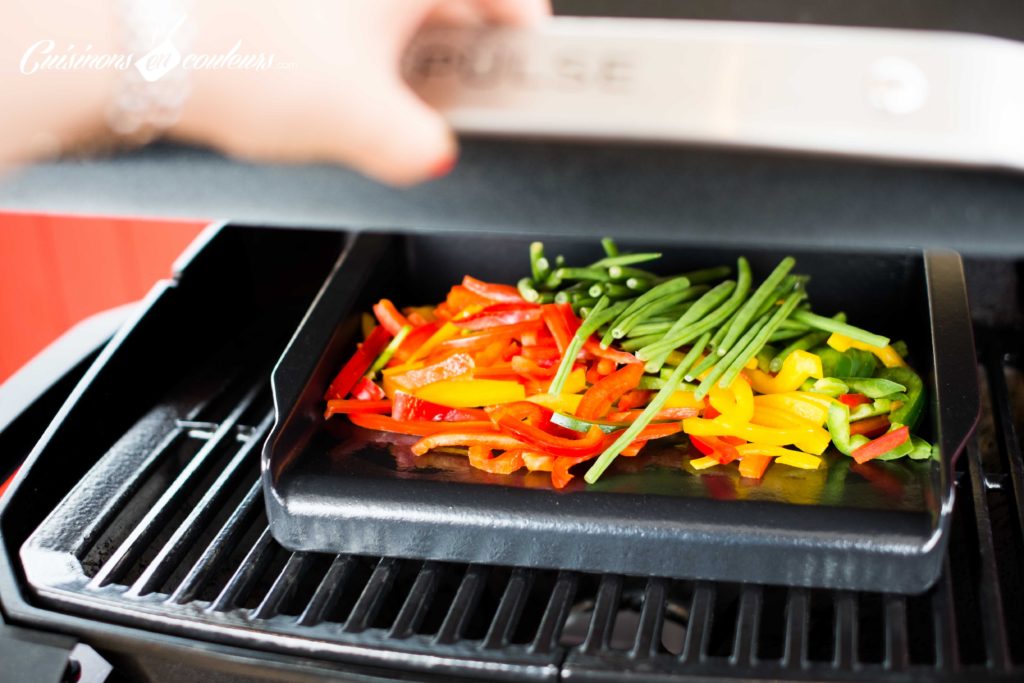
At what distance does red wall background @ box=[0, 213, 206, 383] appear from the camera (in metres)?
2.42

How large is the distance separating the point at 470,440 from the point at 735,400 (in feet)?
1.00

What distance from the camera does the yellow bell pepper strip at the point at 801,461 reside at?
1084mm

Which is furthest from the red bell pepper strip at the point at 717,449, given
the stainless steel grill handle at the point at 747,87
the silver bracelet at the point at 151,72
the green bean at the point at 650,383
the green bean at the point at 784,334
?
the silver bracelet at the point at 151,72

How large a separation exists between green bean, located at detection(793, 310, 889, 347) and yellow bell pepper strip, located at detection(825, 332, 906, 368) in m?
0.01

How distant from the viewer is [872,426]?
3.76 ft

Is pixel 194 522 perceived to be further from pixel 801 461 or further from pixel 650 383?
pixel 801 461

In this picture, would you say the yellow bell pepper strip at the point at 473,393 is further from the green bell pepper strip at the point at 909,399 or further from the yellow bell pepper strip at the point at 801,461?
the green bell pepper strip at the point at 909,399

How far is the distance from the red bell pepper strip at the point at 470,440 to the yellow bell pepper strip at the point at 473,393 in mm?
67

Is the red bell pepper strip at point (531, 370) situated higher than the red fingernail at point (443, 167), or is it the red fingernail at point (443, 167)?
the red fingernail at point (443, 167)

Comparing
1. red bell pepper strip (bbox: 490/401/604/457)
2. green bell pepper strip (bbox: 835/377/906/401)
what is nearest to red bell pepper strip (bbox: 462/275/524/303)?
red bell pepper strip (bbox: 490/401/604/457)

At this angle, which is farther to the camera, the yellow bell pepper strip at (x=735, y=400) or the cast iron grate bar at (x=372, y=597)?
the yellow bell pepper strip at (x=735, y=400)

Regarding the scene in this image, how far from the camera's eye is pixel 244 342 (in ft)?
4.90

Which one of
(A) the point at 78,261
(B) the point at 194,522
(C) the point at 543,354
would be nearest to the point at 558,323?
(C) the point at 543,354

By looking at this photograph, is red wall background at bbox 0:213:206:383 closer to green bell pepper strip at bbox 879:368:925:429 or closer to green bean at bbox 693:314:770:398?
green bean at bbox 693:314:770:398
